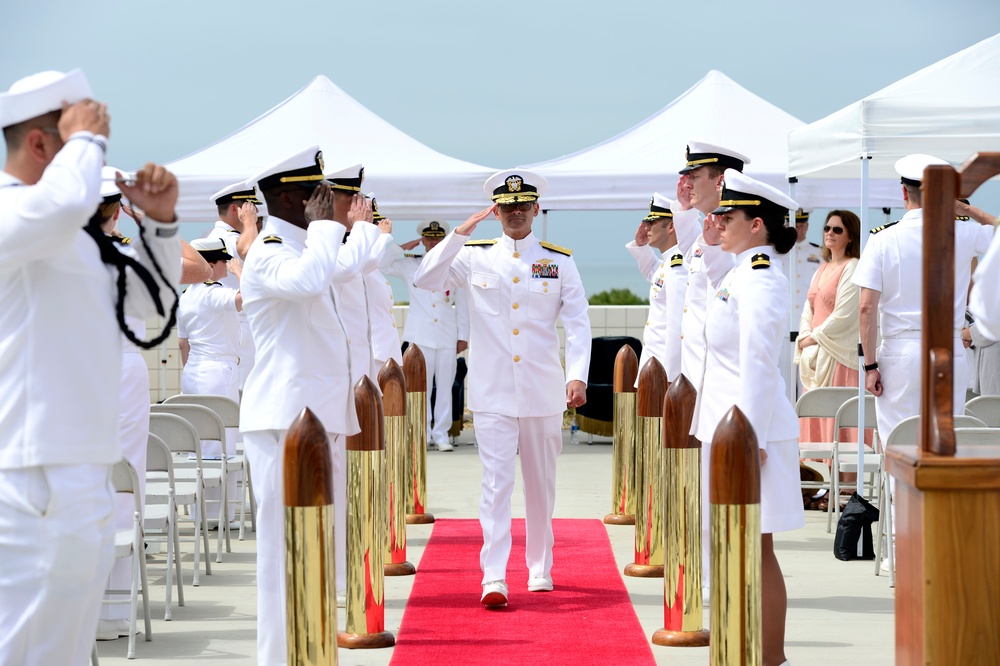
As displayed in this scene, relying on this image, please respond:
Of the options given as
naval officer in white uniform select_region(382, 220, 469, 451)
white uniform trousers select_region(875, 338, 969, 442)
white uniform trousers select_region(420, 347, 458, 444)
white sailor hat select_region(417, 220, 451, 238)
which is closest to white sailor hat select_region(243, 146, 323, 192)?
white uniform trousers select_region(875, 338, 969, 442)

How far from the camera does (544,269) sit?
6.79m

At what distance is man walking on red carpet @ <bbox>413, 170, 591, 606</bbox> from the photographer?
6.62 meters

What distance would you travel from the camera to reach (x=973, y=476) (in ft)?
10.1

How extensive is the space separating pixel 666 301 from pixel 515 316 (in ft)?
7.43

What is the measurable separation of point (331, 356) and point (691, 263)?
2432 mm

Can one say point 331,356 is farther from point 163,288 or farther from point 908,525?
point 908,525

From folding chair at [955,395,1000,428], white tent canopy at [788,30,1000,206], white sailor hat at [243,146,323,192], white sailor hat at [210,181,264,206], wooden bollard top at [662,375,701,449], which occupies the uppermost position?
white tent canopy at [788,30,1000,206]

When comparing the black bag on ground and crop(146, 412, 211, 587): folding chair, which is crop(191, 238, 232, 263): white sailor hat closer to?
crop(146, 412, 211, 587): folding chair

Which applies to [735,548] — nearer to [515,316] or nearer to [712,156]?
[515,316]

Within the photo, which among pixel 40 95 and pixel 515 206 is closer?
pixel 40 95

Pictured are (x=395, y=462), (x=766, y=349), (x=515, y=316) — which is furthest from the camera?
(x=395, y=462)

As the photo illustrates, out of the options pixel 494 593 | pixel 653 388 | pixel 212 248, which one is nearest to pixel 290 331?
pixel 494 593

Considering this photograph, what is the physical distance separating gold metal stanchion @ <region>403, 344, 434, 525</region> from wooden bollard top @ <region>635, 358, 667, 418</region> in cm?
221

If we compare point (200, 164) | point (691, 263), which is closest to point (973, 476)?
point (691, 263)
